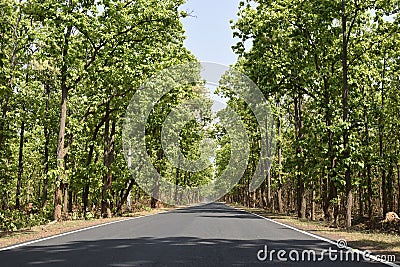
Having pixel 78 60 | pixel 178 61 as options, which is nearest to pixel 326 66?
pixel 178 61

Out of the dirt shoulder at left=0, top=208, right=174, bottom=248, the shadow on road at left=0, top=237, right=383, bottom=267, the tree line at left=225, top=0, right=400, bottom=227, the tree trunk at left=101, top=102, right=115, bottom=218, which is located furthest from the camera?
the tree trunk at left=101, top=102, right=115, bottom=218

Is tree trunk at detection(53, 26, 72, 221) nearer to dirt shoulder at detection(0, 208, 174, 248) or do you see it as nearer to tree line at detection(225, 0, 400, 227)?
dirt shoulder at detection(0, 208, 174, 248)

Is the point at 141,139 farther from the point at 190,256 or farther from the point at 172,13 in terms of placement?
the point at 190,256

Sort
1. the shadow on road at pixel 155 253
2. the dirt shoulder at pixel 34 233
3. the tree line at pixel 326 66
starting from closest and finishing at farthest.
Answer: the shadow on road at pixel 155 253
the dirt shoulder at pixel 34 233
the tree line at pixel 326 66

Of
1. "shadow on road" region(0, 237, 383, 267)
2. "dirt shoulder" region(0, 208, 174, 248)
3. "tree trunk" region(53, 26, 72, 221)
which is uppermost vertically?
"tree trunk" region(53, 26, 72, 221)

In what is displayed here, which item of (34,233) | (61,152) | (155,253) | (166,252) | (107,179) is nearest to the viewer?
(155,253)

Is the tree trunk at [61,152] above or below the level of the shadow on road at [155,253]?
above

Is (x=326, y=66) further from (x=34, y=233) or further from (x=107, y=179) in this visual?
(x=34, y=233)

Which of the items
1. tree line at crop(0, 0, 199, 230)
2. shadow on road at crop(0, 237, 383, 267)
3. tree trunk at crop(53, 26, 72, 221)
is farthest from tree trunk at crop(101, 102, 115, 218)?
shadow on road at crop(0, 237, 383, 267)

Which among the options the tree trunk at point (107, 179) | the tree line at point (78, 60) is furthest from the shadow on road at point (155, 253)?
the tree trunk at point (107, 179)

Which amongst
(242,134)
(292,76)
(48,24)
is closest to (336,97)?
(292,76)

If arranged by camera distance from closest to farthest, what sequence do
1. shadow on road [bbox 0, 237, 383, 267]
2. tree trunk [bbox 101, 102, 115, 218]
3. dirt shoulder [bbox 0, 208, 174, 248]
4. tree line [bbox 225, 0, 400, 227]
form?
shadow on road [bbox 0, 237, 383, 267], dirt shoulder [bbox 0, 208, 174, 248], tree line [bbox 225, 0, 400, 227], tree trunk [bbox 101, 102, 115, 218]

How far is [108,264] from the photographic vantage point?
885 centimetres

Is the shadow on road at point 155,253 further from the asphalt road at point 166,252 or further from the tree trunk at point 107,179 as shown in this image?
the tree trunk at point 107,179
